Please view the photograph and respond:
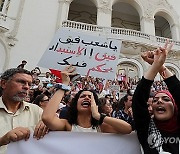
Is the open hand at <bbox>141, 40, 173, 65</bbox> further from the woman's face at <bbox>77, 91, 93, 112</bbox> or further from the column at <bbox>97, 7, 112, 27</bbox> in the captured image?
the column at <bbox>97, 7, 112, 27</bbox>

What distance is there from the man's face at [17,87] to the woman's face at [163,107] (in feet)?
4.24

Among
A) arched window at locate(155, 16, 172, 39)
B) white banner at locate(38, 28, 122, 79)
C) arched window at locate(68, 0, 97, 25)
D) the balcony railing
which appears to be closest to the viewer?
white banner at locate(38, 28, 122, 79)

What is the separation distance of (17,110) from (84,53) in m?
1.08

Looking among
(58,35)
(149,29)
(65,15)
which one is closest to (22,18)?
(65,15)

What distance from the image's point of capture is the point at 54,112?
6.59 ft

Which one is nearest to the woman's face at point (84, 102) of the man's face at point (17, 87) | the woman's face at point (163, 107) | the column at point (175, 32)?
the man's face at point (17, 87)

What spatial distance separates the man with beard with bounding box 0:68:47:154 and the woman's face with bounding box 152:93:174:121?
1049 mm

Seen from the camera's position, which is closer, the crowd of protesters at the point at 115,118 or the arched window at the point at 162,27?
the crowd of protesters at the point at 115,118

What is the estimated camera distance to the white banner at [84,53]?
269 cm

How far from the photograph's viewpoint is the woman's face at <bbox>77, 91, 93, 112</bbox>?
239 cm

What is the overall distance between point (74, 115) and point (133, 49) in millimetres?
12607

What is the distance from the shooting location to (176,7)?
682 inches

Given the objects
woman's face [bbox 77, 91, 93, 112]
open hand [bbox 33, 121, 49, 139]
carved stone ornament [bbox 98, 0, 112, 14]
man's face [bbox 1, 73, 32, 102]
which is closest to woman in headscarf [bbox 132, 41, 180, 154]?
woman's face [bbox 77, 91, 93, 112]

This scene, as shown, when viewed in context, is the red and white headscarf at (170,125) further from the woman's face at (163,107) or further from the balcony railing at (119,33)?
the balcony railing at (119,33)
